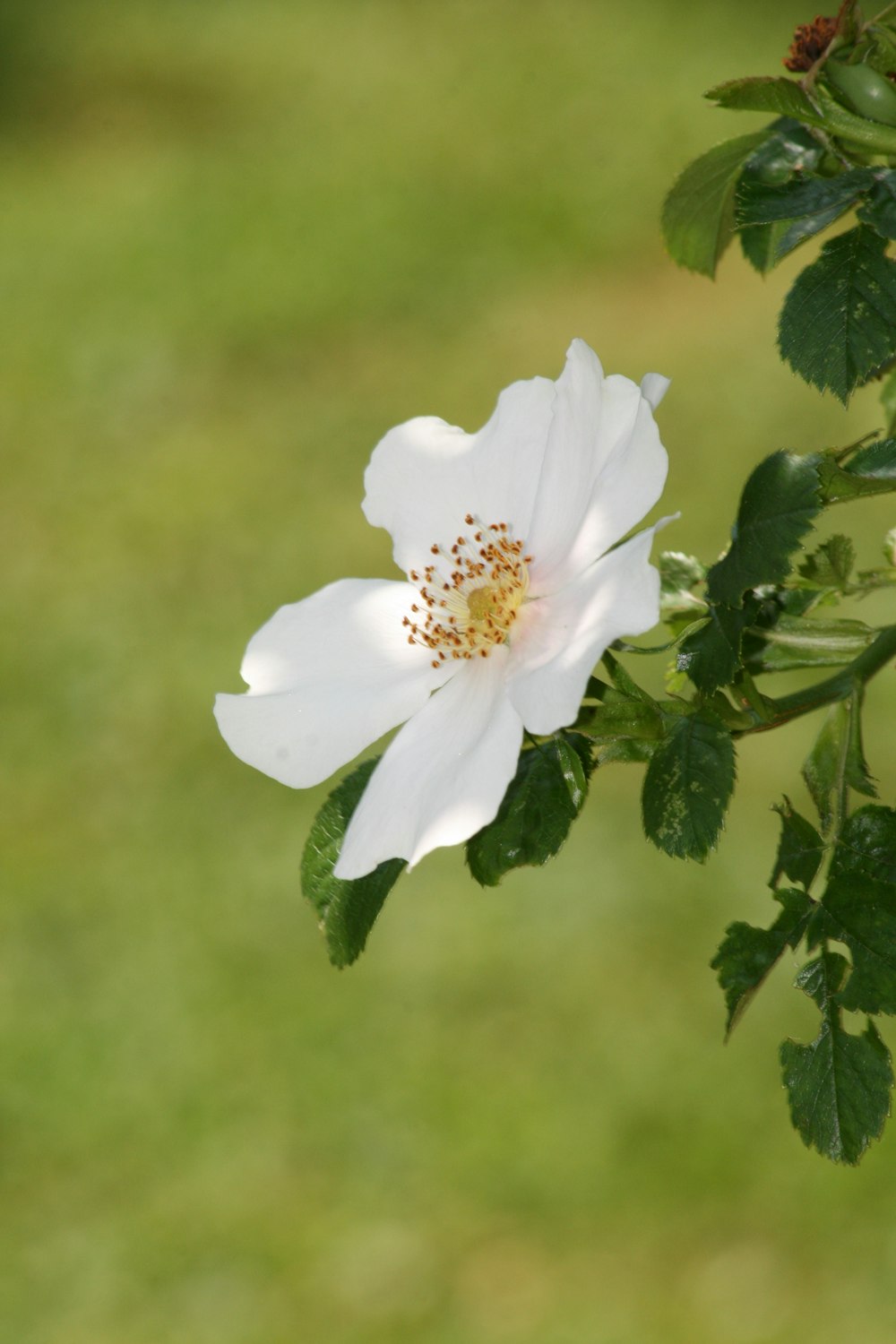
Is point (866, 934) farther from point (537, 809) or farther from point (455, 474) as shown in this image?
point (455, 474)

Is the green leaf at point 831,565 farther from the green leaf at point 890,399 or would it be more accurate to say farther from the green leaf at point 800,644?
the green leaf at point 890,399

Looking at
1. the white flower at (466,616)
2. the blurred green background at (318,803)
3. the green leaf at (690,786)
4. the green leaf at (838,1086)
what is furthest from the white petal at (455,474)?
the blurred green background at (318,803)

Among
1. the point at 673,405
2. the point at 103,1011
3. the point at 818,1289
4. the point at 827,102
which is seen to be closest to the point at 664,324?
the point at 673,405

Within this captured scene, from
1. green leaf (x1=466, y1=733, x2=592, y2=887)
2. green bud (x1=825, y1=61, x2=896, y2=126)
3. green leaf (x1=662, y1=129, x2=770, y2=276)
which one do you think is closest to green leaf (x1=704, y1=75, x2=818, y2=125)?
green bud (x1=825, y1=61, x2=896, y2=126)

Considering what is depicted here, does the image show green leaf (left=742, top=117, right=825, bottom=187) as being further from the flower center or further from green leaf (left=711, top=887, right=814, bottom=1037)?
green leaf (left=711, top=887, right=814, bottom=1037)

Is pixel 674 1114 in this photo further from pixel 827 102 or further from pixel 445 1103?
pixel 827 102
